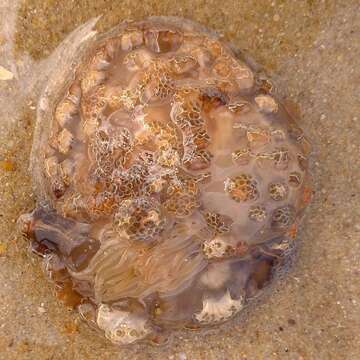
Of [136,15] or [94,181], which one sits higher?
[136,15]

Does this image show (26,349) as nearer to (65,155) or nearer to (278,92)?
(65,155)

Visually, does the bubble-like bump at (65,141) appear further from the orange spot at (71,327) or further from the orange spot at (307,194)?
the orange spot at (307,194)

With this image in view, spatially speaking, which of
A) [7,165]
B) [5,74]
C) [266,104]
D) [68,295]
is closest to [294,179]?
[266,104]

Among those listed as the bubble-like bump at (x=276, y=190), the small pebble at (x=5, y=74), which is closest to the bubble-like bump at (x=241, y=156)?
the bubble-like bump at (x=276, y=190)

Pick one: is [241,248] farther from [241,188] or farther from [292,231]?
[292,231]

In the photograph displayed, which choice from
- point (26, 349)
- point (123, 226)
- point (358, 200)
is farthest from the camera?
point (26, 349)

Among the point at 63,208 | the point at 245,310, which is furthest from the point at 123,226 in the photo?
the point at 245,310
